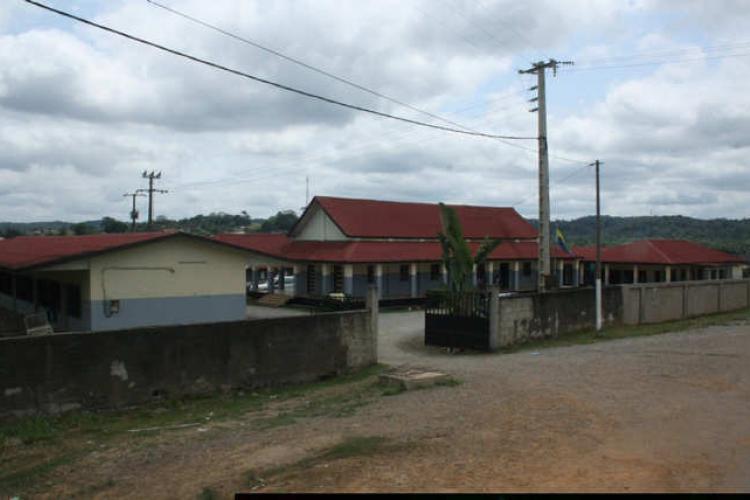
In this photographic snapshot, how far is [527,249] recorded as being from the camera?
132ft

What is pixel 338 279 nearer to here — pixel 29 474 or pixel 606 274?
pixel 606 274

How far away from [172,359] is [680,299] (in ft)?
77.3

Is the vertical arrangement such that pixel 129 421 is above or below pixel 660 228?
below

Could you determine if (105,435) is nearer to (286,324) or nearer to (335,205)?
(286,324)

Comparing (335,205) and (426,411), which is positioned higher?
(335,205)

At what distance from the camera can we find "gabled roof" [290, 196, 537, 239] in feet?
116

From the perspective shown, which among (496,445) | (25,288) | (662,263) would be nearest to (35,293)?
(25,288)

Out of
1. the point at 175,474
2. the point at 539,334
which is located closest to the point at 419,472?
the point at 175,474

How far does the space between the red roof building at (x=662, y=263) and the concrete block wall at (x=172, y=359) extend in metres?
32.2

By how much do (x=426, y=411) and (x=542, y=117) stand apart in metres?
17.6

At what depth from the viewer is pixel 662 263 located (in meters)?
42.0

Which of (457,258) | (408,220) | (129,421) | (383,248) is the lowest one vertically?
(129,421)

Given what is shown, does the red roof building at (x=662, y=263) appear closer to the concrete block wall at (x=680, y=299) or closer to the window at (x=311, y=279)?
the concrete block wall at (x=680, y=299)

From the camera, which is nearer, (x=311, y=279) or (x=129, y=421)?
(x=129, y=421)
